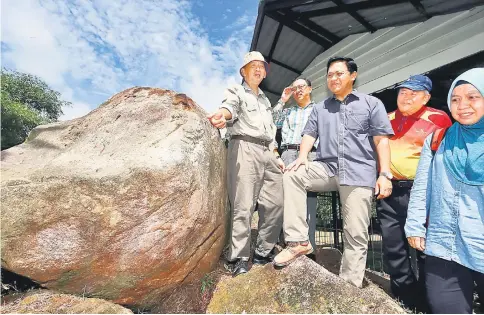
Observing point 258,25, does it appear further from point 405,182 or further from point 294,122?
point 405,182

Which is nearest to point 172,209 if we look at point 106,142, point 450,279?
point 106,142

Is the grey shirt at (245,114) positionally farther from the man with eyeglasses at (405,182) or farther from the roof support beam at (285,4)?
the roof support beam at (285,4)

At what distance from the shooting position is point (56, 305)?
8.46 ft

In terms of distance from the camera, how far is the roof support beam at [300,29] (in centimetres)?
566

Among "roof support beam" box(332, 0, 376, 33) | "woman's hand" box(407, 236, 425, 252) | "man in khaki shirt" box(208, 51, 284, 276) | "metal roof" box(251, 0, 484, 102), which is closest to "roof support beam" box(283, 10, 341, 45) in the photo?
"metal roof" box(251, 0, 484, 102)

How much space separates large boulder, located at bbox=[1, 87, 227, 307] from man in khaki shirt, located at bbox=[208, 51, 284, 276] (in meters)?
0.25

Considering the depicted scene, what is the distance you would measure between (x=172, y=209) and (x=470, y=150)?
2.40 m

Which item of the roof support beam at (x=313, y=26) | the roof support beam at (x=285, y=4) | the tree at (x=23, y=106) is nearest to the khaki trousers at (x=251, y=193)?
the roof support beam at (x=285, y=4)

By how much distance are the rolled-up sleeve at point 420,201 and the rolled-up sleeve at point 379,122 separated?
693mm

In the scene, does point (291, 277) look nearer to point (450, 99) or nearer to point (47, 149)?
point (450, 99)

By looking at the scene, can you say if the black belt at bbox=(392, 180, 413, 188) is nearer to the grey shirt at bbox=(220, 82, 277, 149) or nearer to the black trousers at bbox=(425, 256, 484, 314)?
the black trousers at bbox=(425, 256, 484, 314)

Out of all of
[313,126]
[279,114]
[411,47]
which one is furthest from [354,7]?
[313,126]

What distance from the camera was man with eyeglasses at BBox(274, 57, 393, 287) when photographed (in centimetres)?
286

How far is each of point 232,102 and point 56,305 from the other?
2615 mm
